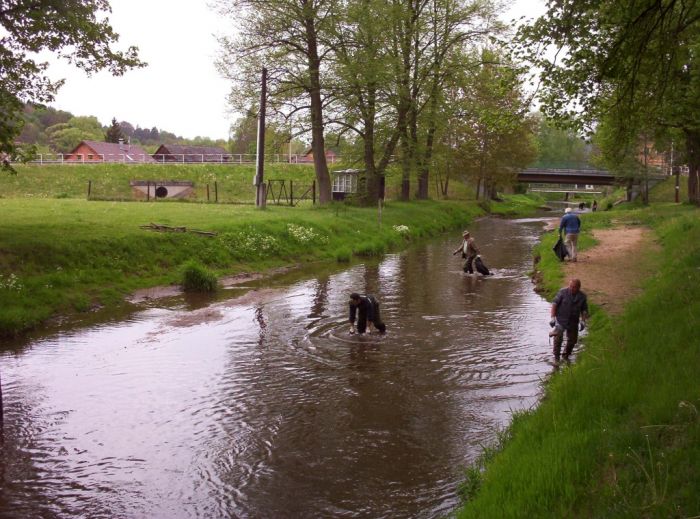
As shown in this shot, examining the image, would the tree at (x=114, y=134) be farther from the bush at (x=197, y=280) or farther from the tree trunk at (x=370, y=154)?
the bush at (x=197, y=280)

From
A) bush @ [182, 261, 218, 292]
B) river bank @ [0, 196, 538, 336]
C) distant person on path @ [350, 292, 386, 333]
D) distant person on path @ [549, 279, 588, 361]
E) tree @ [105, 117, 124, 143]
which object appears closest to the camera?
distant person on path @ [549, 279, 588, 361]

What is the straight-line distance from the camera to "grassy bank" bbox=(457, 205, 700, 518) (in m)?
4.92

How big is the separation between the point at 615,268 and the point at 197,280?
520 inches

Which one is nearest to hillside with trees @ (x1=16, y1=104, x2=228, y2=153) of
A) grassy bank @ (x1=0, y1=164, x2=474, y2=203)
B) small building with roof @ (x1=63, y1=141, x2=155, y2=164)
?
small building with roof @ (x1=63, y1=141, x2=155, y2=164)

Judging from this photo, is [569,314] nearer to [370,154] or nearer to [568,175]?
[370,154]

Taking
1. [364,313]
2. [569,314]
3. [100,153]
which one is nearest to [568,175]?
[100,153]

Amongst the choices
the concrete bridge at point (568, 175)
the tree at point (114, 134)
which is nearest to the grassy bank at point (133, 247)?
the concrete bridge at point (568, 175)

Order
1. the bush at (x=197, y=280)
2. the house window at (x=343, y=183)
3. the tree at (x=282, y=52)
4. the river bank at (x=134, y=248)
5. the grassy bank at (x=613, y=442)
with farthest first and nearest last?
the house window at (x=343, y=183), the tree at (x=282, y=52), the bush at (x=197, y=280), the river bank at (x=134, y=248), the grassy bank at (x=613, y=442)

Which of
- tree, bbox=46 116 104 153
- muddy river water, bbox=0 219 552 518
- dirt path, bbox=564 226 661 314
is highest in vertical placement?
tree, bbox=46 116 104 153

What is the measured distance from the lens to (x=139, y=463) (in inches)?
310

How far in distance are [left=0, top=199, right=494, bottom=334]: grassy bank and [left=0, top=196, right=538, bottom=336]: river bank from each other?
0.11 feet

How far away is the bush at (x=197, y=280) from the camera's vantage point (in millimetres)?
19734

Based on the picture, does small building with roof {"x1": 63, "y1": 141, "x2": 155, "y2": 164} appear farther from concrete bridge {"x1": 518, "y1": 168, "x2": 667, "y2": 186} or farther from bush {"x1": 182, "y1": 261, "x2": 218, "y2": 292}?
bush {"x1": 182, "y1": 261, "x2": 218, "y2": 292}

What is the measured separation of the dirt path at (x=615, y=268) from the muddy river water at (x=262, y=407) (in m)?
1.63
